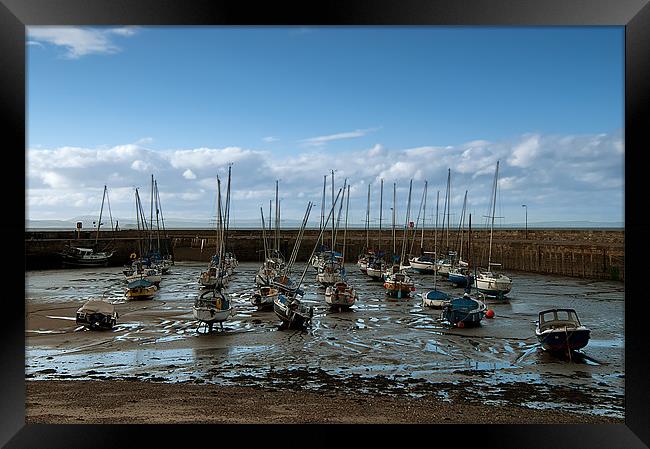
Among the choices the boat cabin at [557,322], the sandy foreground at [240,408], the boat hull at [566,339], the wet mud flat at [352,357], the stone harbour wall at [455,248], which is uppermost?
the stone harbour wall at [455,248]

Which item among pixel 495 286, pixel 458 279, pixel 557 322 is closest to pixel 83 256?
pixel 458 279

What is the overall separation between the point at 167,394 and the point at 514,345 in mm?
6535

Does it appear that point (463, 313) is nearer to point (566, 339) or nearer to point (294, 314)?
point (566, 339)

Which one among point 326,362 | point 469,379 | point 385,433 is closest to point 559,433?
point 385,433

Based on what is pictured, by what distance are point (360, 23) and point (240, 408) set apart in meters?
4.13

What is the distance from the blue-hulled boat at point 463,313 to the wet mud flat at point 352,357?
0.25 meters

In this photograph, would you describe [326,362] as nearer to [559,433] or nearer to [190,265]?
[559,433]

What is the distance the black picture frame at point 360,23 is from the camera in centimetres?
324

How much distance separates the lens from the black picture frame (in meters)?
3.24

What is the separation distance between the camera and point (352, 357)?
895 cm

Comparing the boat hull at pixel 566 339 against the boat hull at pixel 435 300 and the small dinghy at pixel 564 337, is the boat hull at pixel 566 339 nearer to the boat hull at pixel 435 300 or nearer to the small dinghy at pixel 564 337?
the small dinghy at pixel 564 337

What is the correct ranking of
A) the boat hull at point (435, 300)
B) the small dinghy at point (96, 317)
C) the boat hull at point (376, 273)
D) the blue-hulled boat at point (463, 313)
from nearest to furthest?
the small dinghy at point (96, 317) < the blue-hulled boat at point (463, 313) < the boat hull at point (435, 300) < the boat hull at point (376, 273)

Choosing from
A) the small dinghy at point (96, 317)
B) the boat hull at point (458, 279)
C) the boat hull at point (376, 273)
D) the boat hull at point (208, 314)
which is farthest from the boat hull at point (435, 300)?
the small dinghy at point (96, 317)

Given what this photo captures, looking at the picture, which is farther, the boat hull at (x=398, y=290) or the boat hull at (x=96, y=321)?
the boat hull at (x=398, y=290)
